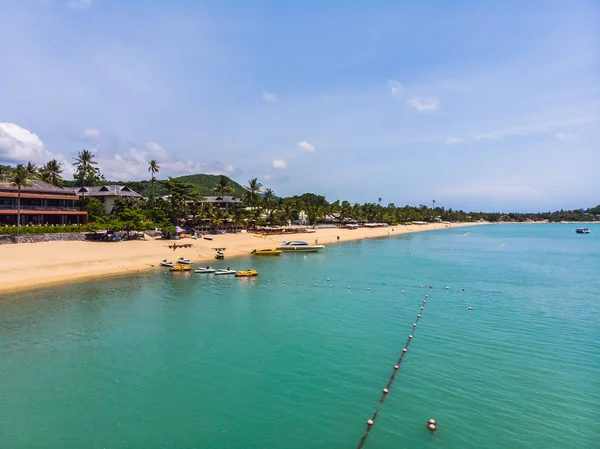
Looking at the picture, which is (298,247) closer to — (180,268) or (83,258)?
(180,268)

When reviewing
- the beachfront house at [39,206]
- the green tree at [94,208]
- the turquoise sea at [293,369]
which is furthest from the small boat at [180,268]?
the green tree at [94,208]

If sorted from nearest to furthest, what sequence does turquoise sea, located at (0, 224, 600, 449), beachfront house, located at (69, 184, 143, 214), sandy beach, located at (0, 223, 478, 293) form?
turquoise sea, located at (0, 224, 600, 449), sandy beach, located at (0, 223, 478, 293), beachfront house, located at (69, 184, 143, 214)

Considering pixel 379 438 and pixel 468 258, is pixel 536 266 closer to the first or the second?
pixel 468 258

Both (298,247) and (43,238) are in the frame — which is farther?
(298,247)

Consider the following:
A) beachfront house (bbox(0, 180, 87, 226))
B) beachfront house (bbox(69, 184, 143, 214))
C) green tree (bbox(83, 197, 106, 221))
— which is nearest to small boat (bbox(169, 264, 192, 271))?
beachfront house (bbox(0, 180, 87, 226))

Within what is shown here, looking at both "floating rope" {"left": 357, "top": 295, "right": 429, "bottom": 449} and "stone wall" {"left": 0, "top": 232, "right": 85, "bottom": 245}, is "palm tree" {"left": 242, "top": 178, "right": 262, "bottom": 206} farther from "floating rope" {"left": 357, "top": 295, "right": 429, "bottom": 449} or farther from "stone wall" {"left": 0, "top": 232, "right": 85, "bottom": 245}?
"floating rope" {"left": 357, "top": 295, "right": 429, "bottom": 449}

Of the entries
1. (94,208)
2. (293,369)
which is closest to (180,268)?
(293,369)

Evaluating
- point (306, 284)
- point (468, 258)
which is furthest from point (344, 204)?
point (306, 284)

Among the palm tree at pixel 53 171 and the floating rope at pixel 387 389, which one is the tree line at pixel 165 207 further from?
the floating rope at pixel 387 389
